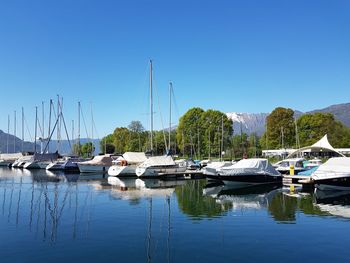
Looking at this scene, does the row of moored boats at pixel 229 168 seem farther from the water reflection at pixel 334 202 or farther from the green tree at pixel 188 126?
the green tree at pixel 188 126

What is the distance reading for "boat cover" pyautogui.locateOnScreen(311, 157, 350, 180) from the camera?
38.7 m

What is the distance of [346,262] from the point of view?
15219mm

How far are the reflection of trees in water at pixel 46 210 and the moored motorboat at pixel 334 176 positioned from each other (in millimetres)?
24137

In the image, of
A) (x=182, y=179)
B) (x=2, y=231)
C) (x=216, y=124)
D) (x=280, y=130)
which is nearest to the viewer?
(x=2, y=231)

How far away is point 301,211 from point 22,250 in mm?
19608

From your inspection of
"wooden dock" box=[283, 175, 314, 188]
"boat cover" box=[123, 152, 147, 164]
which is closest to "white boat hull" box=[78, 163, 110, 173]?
"boat cover" box=[123, 152, 147, 164]

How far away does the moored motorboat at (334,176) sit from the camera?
38.5m

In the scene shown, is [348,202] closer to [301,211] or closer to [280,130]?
[301,211]

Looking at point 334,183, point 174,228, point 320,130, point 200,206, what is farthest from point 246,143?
point 174,228

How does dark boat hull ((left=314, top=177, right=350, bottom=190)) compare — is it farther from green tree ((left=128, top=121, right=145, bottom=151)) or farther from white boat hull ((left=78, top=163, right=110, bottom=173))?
green tree ((left=128, top=121, right=145, bottom=151))

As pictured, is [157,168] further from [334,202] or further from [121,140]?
[121,140]

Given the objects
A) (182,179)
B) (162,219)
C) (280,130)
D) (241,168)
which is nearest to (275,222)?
(162,219)

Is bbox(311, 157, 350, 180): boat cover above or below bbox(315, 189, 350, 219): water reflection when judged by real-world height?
above

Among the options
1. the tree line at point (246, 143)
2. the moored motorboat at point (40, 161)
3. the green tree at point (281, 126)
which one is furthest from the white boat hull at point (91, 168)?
the green tree at point (281, 126)
